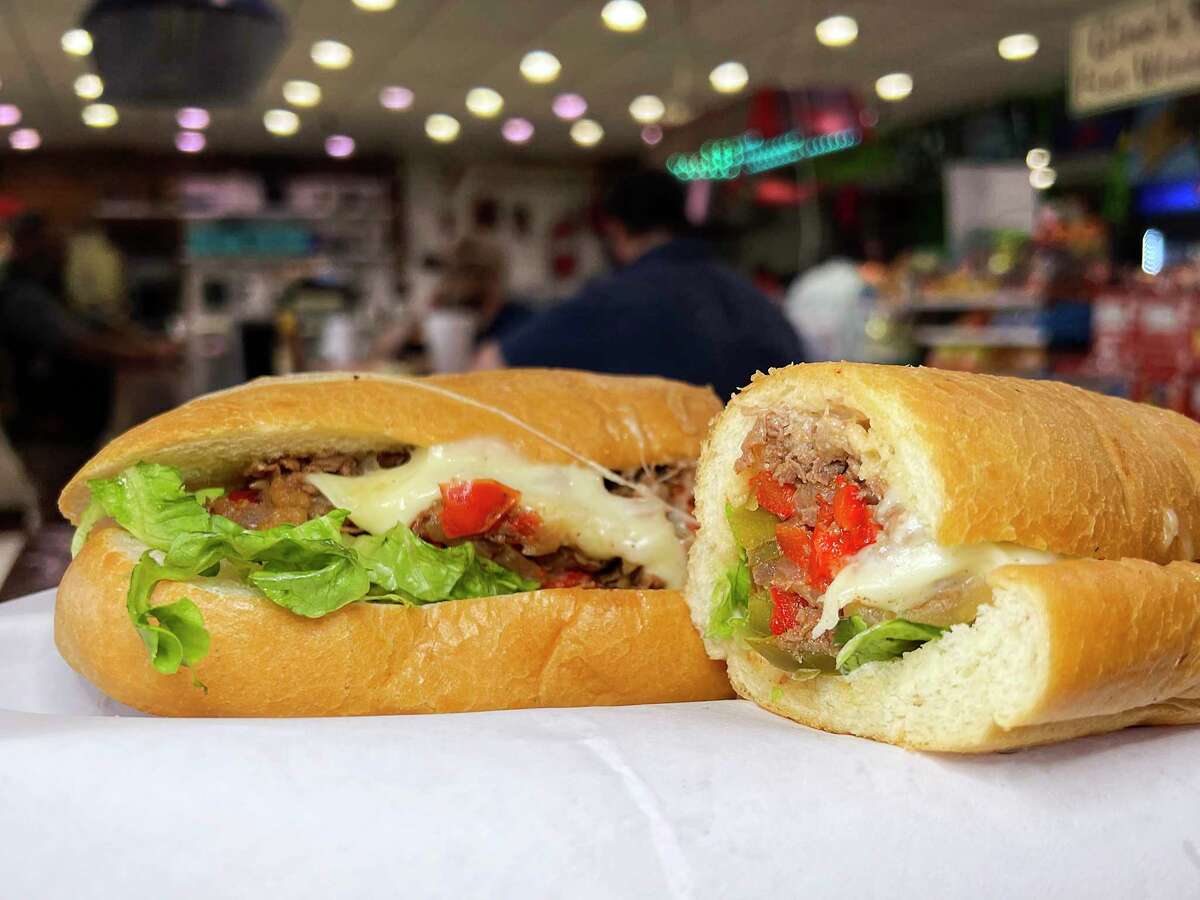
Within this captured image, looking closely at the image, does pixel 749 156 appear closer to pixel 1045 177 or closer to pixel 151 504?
pixel 1045 177

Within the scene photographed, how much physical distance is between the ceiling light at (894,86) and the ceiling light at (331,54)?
5188 millimetres

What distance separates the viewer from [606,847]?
1.45 m

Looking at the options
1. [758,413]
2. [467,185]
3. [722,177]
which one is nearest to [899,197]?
[722,177]

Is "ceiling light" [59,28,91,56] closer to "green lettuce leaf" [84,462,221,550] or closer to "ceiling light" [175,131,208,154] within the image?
"ceiling light" [175,131,208,154]

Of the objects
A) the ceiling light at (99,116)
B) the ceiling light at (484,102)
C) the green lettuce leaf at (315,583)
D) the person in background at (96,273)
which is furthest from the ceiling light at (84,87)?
the green lettuce leaf at (315,583)

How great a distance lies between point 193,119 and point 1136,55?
1155 centimetres

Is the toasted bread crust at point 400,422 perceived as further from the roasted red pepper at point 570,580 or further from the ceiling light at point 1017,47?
the ceiling light at point 1017,47

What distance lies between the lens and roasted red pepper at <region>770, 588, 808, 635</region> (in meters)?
1.86

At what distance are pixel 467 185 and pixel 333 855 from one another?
53.9 ft

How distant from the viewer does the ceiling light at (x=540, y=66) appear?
10258 millimetres

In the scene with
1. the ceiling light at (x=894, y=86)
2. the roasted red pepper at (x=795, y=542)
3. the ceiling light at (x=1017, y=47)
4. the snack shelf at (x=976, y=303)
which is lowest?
the roasted red pepper at (x=795, y=542)

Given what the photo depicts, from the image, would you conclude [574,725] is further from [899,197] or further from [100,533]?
[899,197]

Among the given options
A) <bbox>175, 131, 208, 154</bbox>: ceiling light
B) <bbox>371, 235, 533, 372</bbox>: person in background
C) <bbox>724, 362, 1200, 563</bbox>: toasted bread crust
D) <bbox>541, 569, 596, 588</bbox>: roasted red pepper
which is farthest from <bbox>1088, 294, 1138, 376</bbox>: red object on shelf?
<bbox>175, 131, 208, 154</bbox>: ceiling light

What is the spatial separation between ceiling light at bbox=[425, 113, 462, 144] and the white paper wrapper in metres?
12.7
